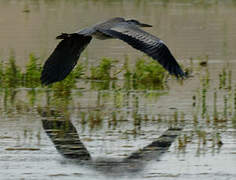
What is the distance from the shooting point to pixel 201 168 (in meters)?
6.65

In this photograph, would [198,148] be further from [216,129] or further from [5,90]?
[5,90]

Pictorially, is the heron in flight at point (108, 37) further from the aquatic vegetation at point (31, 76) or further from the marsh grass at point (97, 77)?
the aquatic vegetation at point (31, 76)

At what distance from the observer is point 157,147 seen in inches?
290

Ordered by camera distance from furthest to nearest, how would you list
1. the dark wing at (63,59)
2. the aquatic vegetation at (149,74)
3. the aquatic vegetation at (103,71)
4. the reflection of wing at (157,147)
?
the aquatic vegetation at (103,71) → the aquatic vegetation at (149,74) → the dark wing at (63,59) → the reflection of wing at (157,147)

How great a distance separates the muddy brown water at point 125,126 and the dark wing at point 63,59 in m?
0.39

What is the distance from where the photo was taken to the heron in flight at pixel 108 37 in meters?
7.60

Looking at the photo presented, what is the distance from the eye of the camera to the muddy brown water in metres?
6.66

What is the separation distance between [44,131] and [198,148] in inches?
60.3

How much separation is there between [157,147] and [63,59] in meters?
1.84

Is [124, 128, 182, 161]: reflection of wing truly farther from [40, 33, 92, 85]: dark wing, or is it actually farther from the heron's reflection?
[40, 33, 92, 85]: dark wing

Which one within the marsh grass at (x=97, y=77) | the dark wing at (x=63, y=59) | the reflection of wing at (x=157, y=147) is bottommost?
the reflection of wing at (x=157, y=147)

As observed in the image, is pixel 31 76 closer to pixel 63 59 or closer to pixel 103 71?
pixel 103 71

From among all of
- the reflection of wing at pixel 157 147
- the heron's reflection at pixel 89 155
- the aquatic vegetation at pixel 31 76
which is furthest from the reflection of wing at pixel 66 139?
the aquatic vegetation at pixel 31 76

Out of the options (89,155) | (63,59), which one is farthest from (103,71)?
(89,155)
